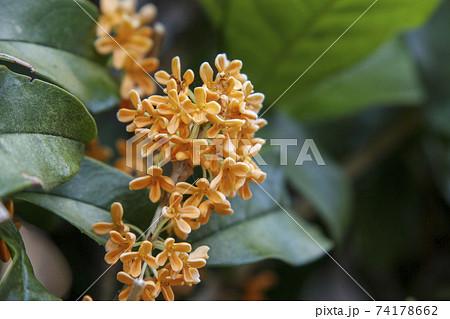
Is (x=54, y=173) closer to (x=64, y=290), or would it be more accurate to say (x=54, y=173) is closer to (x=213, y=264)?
(x=213, y=264)

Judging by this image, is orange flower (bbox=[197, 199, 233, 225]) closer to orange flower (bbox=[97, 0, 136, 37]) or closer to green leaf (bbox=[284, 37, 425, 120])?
orange flower (bbox=[97, 0, 136, 37])

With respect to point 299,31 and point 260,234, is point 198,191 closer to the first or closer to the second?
point 260,234

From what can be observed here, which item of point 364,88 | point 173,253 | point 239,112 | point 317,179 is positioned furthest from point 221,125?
point 364,88

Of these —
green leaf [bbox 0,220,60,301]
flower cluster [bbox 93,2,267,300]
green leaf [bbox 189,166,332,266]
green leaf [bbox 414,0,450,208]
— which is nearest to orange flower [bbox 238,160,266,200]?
flower cluster [bbox 93,2,267,300]

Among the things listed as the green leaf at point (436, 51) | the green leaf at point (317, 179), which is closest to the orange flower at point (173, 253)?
the green leaf at point (317, 179)

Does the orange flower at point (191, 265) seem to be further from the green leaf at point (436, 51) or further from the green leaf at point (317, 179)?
the green leaf at point (436, 51)
